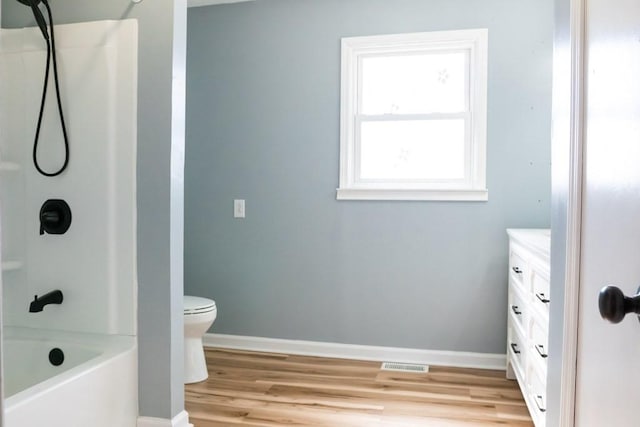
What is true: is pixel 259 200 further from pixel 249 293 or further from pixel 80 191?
pixel 80 191

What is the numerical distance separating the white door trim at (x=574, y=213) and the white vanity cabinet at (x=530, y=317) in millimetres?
615

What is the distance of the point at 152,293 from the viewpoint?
2137 mm

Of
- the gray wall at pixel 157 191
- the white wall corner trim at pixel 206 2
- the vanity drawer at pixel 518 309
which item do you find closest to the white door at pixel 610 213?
the vanity drawer at pixel 518 309

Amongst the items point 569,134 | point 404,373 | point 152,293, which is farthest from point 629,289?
point 404,373

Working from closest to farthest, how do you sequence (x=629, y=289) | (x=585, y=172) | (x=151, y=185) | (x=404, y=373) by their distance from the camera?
(x=629, y=289) < (x=585, y=172) < (x=151, y=185) < (x=404, y=373)

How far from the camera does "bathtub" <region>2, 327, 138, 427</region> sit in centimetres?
174

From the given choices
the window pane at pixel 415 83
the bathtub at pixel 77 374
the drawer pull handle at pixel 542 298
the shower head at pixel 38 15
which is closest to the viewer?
the bathtub at pixel 77 374

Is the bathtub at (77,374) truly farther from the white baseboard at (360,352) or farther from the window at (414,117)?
the window at (414,117)

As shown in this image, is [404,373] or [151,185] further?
[404,373]

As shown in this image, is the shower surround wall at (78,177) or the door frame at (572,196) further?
the shower surround wall at (78,177)

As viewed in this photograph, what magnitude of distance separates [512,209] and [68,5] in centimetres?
268

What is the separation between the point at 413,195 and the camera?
317cm

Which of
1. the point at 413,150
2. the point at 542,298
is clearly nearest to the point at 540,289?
the point at 542,298

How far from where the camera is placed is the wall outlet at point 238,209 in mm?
3451
